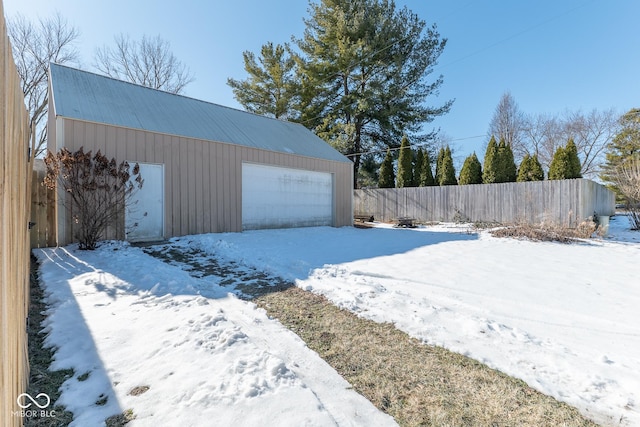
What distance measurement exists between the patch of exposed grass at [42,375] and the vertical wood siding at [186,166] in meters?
4.24

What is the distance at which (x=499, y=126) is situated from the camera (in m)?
24.0

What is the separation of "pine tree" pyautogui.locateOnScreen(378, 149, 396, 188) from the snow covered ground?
12.2m

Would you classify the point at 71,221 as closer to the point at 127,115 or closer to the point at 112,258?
the point at 112,258

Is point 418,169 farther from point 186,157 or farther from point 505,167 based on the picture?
point 186,157

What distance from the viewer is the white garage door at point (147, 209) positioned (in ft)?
23.1

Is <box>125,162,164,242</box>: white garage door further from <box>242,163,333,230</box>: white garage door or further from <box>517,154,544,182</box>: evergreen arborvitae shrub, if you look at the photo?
Answer: <box>517,154,544,182</box>: evergreen arborvitae shrub

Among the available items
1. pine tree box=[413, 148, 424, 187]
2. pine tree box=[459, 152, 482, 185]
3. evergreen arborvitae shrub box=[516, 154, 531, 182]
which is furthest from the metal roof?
evergreen arborvitae shrub box=[516, 154, 531, 182]

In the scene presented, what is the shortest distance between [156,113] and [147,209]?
2677mm

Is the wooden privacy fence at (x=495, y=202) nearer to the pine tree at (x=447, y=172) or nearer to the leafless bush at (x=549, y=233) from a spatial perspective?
the leafless bush at (x=549, y=233)

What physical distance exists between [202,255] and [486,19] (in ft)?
43.9

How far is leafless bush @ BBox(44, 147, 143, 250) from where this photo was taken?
19.4ft

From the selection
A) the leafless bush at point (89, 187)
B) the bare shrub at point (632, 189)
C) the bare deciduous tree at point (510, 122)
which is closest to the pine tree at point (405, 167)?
the bare shrub at point (632, 189)

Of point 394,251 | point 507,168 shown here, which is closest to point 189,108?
point 394,251

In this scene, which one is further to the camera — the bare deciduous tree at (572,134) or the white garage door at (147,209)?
the bare deciduous tree at (572,134)
